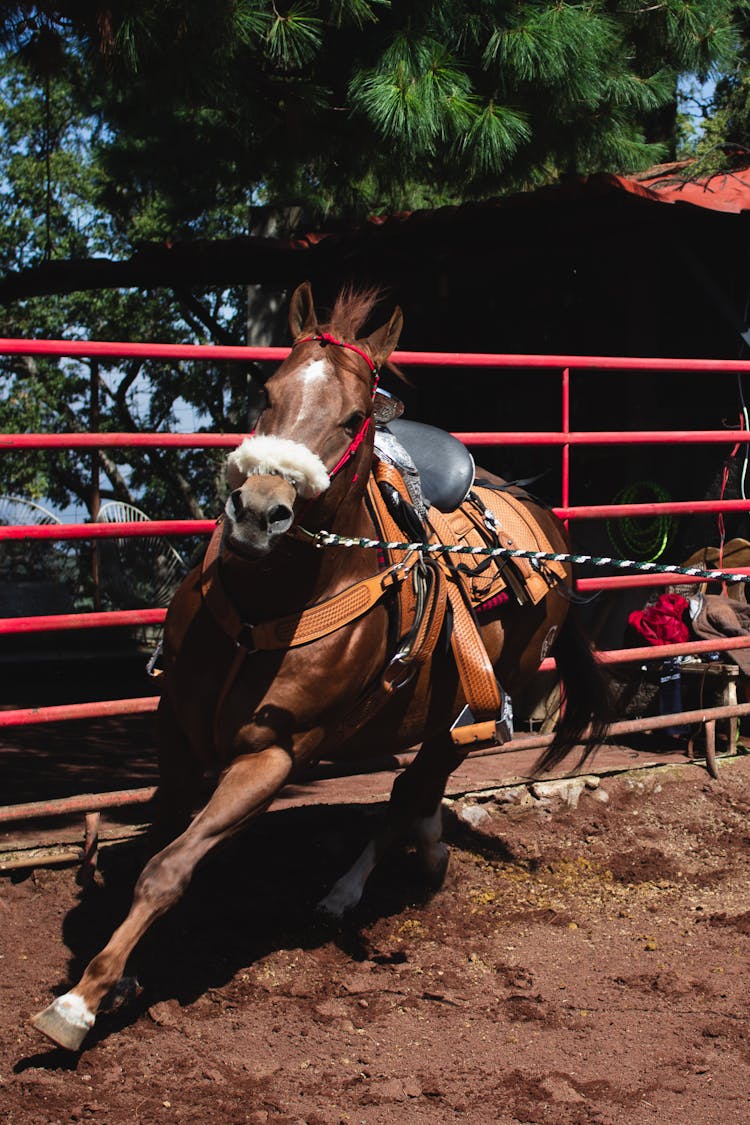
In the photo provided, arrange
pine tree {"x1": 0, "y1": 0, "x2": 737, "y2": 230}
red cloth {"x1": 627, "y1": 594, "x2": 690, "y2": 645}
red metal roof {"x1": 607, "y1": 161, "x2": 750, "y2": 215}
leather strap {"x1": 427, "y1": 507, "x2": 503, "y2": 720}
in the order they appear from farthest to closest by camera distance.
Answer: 1. red metal roof {"x1": 607, "y1": 161, "x2": 750, "y2": 215}
2. red cloth {"x1": 627, "y1": 594, "x2": 690, "y2": 645}
3. pine tree {"x1": 0, "y1": 0, "x2": 737, "y2": 230}
4. leather strap {"x1": 427, "y1": 507, "x2": 503, "y2": 720}

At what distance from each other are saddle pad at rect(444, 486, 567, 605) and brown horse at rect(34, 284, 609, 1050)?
0.35m

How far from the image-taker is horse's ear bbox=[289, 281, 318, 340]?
3.37 metres

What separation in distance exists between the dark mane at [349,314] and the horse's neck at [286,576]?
0.52m

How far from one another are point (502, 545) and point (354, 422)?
4.32 feet

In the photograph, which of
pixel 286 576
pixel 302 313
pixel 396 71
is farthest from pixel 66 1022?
pixel 396 71

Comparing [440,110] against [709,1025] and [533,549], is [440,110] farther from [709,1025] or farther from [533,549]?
[709,1025]

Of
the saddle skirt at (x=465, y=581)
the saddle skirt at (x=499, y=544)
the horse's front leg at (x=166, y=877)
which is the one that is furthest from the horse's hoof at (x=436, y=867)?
the horse's front leg at (x=166, y=877)

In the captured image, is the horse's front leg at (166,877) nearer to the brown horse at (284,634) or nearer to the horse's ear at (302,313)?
the brown horse at (284,634)

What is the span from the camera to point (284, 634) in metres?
3.14

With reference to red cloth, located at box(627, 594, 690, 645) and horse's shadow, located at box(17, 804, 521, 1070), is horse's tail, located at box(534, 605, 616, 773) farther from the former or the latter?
red cloth, located at box(627, 594, 690, 645)

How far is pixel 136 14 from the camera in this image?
5.28 meters

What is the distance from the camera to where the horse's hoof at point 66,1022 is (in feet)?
8.91

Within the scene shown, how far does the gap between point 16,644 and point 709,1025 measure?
8.78 meters

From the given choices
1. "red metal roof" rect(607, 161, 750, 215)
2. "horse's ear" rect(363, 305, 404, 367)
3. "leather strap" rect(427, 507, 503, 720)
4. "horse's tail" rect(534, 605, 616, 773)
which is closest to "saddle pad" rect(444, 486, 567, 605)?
"leather strap" rect(427, 507, 503, 720)
